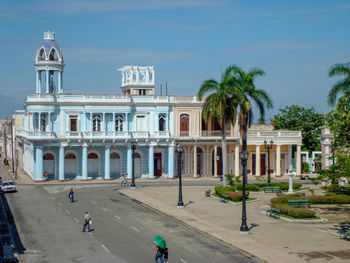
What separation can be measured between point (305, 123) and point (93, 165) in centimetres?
3347

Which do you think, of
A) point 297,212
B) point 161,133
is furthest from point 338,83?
point 161,133

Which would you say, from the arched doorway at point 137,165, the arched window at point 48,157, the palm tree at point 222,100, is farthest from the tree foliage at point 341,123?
the arched window at point 48,157

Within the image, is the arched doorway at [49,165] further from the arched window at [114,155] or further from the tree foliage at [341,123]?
the tree foliage at [341,123]

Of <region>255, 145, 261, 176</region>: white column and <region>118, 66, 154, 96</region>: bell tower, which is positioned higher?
<region>118, 66, 154, 96</region>: bell tower

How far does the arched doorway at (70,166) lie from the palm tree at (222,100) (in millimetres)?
18024

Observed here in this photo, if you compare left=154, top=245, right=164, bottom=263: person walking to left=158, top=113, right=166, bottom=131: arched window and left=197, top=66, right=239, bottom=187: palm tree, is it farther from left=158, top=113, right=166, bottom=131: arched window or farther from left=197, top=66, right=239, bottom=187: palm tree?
left=158, top=113, right=166, bottom=131: arched window

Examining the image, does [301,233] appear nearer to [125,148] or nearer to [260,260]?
[260,260]

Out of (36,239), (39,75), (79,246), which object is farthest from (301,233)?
(39,75)

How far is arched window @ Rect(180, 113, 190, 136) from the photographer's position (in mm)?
66875

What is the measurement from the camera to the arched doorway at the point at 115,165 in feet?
216

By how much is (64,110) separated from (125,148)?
8.07 meters

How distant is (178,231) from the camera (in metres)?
32.9

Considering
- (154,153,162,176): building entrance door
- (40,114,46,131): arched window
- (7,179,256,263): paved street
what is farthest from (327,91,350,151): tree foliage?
(40,114,46,131): arched window

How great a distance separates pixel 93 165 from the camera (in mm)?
65125
